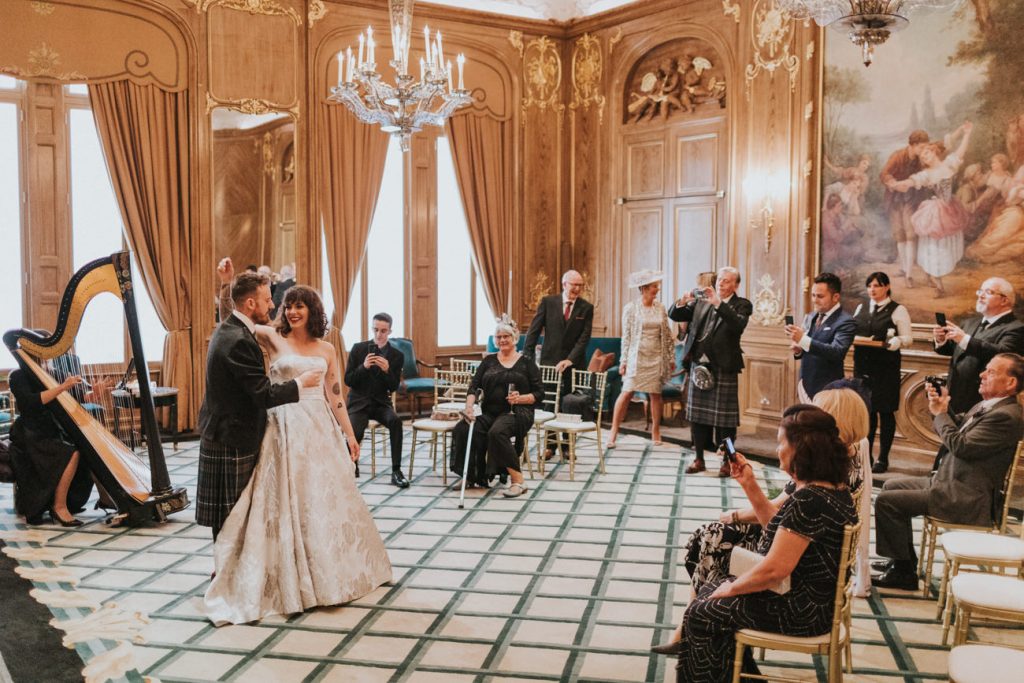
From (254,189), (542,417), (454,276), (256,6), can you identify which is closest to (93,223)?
(254,189)

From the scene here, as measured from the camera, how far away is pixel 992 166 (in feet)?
23.2

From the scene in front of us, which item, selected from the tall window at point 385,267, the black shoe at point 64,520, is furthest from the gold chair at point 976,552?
the tall window at point 385,267

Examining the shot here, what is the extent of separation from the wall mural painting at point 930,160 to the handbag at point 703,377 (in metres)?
1.69

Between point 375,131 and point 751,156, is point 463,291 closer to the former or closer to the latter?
point 375,131

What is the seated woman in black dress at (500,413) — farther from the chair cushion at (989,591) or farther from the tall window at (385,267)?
the chair cushion at (989,591)

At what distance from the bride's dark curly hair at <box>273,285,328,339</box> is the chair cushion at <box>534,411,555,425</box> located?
9.53ft

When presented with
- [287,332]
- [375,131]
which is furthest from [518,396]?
[375,131]

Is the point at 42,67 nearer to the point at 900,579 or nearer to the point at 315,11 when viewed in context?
the point at 315,11

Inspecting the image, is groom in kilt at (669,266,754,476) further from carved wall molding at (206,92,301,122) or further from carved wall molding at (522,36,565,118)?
carved wall molding at (206,92,301,122)

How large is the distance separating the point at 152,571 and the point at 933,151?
620cm

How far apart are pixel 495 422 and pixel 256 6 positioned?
15.6 ft

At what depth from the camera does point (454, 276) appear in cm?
1043

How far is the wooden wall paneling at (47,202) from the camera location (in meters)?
8.13

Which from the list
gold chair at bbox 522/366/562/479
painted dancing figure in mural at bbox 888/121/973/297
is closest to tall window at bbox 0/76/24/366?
gold chair at bbox 522/366/562/479
